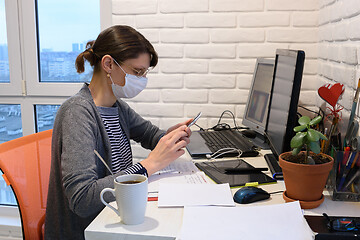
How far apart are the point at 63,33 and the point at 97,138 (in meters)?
1.26

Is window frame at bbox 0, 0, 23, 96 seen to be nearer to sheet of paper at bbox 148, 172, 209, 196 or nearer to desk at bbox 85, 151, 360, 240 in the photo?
sheet of paper at bbox 148, 172, 209, 196

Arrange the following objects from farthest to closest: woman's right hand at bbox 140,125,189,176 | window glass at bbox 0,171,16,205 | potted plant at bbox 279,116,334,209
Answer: window glass at bbox 0,171,16,205 < woman's right hand at bbox 140,125,189,176 < potted plant at bbox 279,116,334,209

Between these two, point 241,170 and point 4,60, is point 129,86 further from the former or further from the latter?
point 4,60

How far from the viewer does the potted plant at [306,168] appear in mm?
937

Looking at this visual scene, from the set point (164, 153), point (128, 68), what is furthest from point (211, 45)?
point (164, 153)

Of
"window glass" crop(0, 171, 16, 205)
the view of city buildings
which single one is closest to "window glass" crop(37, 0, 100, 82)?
the view of city buildings

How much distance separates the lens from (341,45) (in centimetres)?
146

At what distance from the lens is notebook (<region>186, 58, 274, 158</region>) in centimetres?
154

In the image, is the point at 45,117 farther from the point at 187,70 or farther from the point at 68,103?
the point at 68,103

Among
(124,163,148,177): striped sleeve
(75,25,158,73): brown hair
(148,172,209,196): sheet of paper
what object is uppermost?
(75,25,158,73): brown hair

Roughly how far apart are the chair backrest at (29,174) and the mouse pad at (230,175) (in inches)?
23.1

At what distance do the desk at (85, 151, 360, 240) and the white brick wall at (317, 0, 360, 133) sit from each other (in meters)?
0.31

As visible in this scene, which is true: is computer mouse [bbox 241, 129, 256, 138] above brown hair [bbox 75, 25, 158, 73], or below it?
Answer: below

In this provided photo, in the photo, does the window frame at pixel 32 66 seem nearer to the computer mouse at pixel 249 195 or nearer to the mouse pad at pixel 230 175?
the mouse pad at pixel 230 175
